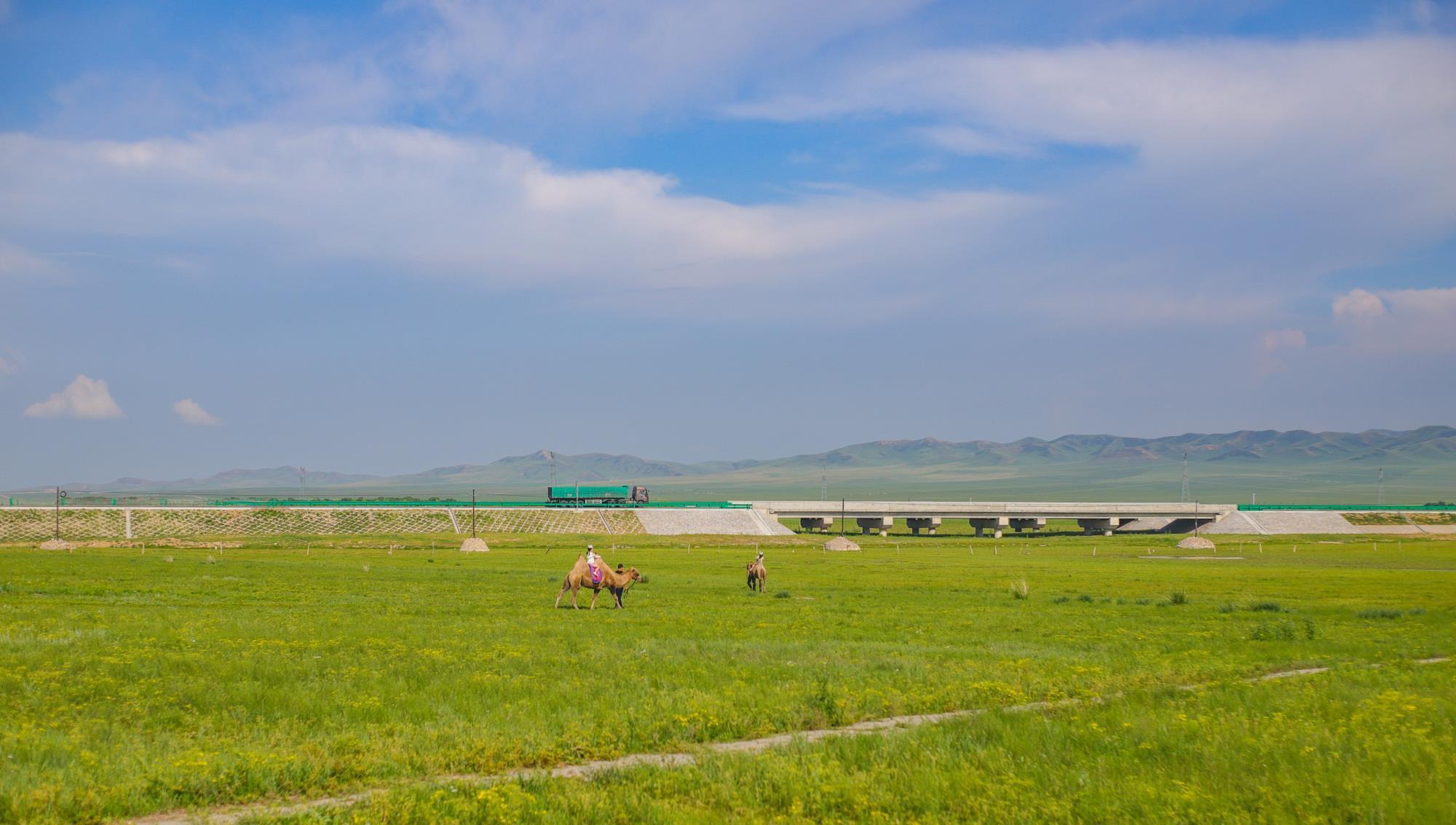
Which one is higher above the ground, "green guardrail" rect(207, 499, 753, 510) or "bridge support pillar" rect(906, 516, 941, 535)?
"green guardrail" rect(207, 499, 753, 510)

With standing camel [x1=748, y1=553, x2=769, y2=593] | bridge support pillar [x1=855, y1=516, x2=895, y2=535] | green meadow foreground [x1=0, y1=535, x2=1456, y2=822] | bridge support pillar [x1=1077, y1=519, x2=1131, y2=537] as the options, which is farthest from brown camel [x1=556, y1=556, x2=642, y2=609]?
bridge support pillar [x1=1077, y1=519, x2=1131, y2=537]

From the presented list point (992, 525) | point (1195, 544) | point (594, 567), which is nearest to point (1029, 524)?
point (992, 525)

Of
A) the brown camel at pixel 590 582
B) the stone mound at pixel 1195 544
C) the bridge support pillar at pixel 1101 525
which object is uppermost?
the brown camel at pixel 590 582

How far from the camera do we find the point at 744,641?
2517cm

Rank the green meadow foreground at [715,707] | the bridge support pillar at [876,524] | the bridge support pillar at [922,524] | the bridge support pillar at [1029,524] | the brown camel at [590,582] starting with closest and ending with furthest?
the green meadow foreground at [715,707]
the brown camel at [590,582]
the bridge support pillar at [876,524]
the bridge support pillar at [922,524]
the bridge support pillar at [1029,524]

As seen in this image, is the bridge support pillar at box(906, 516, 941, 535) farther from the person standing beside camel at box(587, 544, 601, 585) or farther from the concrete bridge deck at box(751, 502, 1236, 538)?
the person standing beside camel at box(587, 544, 601, 585)

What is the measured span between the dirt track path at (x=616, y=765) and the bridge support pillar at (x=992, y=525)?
145002 mm

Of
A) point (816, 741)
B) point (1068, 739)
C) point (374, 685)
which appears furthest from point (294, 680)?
point (1068, 739)

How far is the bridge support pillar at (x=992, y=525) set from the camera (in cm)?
16150

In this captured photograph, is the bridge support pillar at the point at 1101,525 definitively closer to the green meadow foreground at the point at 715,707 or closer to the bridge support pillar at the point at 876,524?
the bridge support pillar at the point at 876,524

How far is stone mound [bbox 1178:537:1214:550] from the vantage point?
10550cm

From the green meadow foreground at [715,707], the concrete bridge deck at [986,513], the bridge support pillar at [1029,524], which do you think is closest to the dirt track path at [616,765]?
the green meadow foreground at [715,707]

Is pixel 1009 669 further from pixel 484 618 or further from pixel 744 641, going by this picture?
pixel 484 618

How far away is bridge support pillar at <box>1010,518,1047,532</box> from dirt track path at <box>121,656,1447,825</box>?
15546 cm
